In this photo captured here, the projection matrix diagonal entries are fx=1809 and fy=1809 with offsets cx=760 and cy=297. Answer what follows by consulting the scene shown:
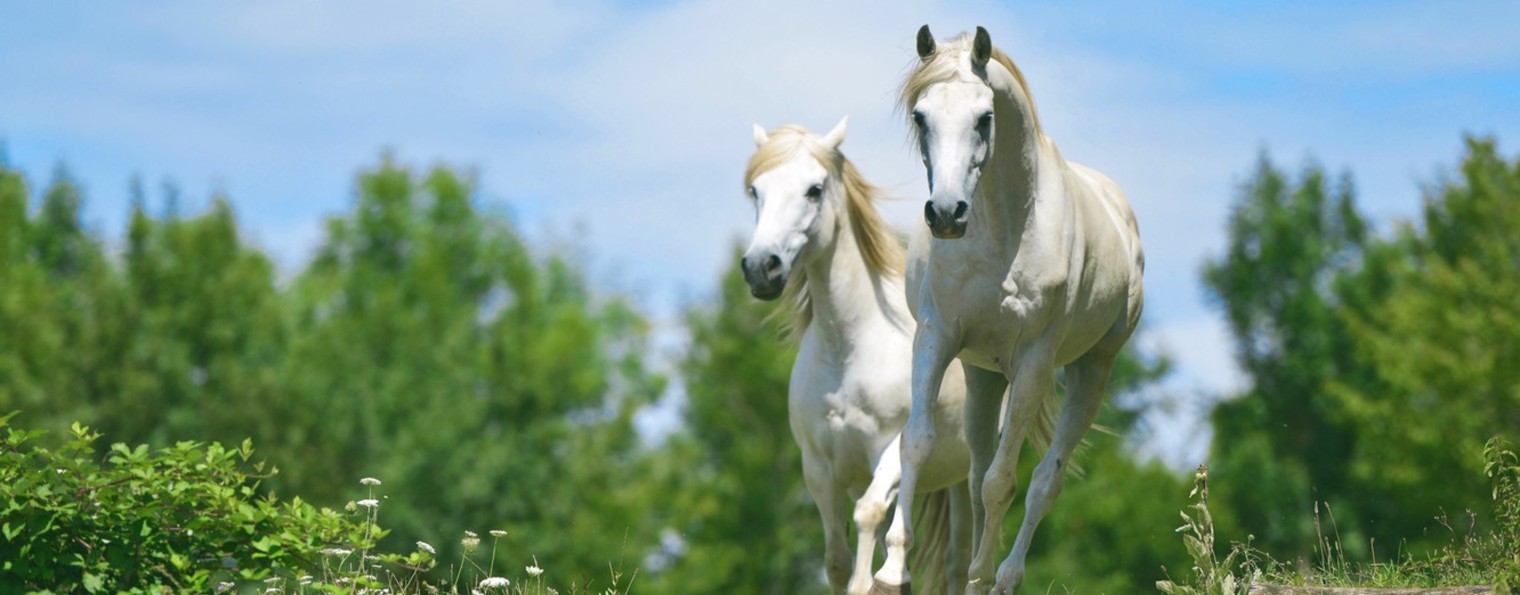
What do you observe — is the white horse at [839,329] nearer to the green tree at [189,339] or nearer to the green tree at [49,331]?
the green tree at [49,331]

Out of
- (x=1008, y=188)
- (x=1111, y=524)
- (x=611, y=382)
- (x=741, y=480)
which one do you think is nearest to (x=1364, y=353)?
(x=1111, y=524)

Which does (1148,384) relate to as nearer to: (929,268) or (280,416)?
(280,416)

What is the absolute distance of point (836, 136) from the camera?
9.83m

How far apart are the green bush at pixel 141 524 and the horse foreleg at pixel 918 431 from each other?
201 centimetres

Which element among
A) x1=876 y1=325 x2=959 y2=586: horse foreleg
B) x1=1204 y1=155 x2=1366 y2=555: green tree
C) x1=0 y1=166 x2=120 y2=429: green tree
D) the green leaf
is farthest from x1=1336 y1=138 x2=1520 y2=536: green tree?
the green leaf

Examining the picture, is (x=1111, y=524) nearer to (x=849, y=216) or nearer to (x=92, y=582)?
(x=849, y=216)

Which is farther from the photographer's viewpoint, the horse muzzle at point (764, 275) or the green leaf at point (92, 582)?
the horse muzzle at point (764, 275)

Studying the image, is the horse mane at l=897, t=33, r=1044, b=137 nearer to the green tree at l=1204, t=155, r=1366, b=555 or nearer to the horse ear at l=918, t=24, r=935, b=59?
the horse ear at l=918, t=24, r=935, b=59

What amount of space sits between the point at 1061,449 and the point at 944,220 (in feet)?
5.51

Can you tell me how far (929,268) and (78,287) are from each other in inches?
1076

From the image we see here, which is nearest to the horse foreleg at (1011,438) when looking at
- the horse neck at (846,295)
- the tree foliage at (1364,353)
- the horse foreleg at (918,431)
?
the horse foreleg at (918,431)

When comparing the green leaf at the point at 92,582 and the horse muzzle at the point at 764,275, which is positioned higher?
the horse muzzle at the point at 764,275

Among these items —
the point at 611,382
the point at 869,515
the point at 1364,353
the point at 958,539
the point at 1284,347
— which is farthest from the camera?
the point at 611,382

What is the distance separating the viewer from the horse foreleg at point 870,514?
810cm
